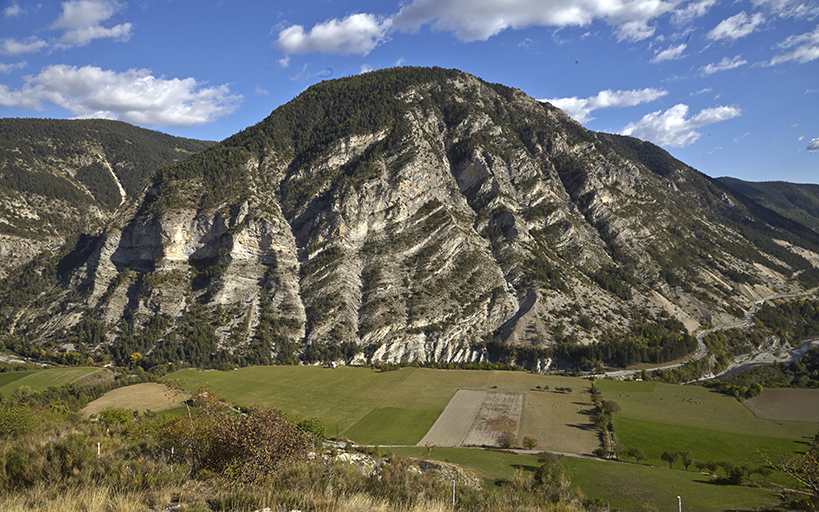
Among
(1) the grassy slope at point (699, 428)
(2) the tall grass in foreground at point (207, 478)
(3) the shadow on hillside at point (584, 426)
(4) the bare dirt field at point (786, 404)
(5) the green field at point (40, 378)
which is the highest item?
(2) the tall grass in foreground at point (207, 478)

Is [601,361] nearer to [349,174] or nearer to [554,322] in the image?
[554,322]

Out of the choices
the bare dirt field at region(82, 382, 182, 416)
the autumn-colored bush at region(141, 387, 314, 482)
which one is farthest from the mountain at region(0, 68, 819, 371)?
the autumn-colored bush at region(141, 387, 314, 482)

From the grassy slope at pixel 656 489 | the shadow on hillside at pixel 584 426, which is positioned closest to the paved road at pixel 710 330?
the shadow on hillside at pixel 584 426

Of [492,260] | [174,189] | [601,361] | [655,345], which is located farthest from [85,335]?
[655,345]

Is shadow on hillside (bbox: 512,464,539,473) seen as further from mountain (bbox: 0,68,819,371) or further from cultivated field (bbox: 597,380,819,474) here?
mountain (bbox: 0,68,819,371)

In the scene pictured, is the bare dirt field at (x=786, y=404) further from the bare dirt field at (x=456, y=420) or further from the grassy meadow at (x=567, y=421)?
the bare dirt field at (x=456, y=420)

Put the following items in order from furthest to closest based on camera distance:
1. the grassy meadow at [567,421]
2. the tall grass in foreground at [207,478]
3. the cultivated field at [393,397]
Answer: the cultivated field at [393,397] → the grassy meadow at [567,421] → the tall grass in foreground at [207,478]

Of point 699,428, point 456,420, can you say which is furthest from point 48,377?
point 699,428

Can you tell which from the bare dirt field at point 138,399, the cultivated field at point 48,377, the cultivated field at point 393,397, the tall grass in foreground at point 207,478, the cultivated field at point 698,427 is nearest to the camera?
the tall grass in foreground at point 207,478
